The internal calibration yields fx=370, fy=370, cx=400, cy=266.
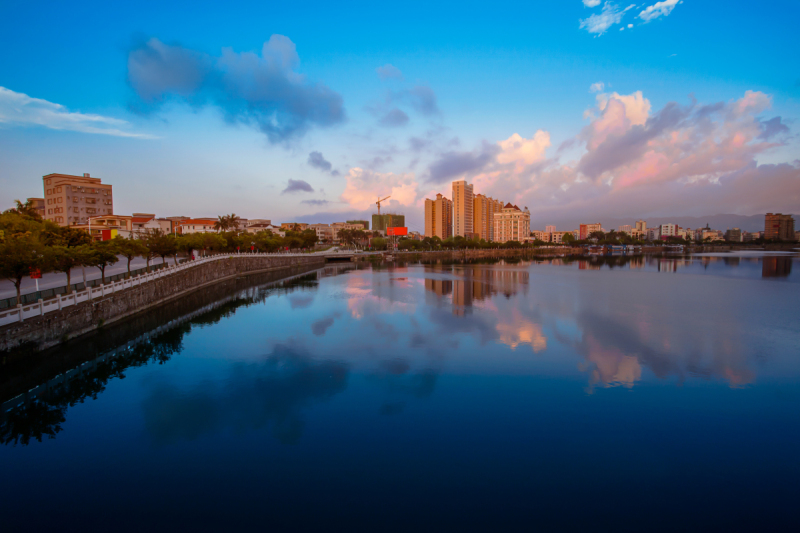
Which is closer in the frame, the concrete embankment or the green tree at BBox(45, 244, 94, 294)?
the concrete embankment

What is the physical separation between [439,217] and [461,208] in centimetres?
1800

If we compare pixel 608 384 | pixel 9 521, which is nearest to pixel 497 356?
pixel 608 384

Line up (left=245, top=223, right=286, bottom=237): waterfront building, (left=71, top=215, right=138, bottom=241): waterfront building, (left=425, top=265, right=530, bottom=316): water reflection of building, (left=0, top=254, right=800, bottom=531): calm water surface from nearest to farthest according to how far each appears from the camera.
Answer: (left=0, top=254, right=800, bottom=531): calm water surface, (left=425, top=265, right=530, bottom=316): water reflection of building, (left=71, top=215, right=138, bottom=241): waterfront building, (left=245, top=223, right=286, bottom=237): waterfront building

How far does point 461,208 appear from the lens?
160 metres

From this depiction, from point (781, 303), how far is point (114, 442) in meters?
42.9

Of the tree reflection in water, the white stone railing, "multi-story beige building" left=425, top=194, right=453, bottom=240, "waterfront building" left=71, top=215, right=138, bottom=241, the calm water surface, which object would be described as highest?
"multi-story beige building" left=425, top=194, right=453, bottom=240

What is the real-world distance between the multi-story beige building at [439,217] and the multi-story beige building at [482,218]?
13816 mm

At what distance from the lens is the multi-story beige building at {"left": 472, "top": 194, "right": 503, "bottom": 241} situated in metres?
169

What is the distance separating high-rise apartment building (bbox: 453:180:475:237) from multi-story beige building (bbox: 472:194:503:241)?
715cm

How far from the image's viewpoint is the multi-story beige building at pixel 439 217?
577 feet

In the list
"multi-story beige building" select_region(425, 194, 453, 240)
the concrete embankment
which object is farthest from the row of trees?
"multi-story beige building" select_region(425, 194, 453, 240)

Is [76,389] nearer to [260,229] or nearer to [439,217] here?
[260,229]

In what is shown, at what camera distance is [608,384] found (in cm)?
1348

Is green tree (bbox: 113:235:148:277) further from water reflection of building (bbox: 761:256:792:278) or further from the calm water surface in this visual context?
water reflection of building (bbox: 761:256:792:278)
